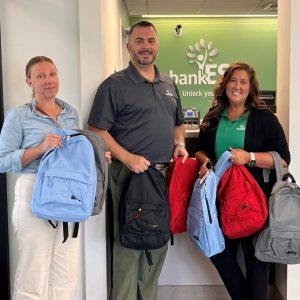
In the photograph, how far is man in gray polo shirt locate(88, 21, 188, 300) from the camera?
6.76 feet

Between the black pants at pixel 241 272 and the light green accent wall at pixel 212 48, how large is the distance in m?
A: 5.36

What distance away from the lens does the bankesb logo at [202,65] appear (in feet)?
23.6

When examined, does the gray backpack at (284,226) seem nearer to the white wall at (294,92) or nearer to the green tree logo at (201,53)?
the white wall at (294,92)

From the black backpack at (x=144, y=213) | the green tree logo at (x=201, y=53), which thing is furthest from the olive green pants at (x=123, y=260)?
the green tree logo at (x=201, y=53)

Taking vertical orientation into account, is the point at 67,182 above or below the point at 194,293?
above

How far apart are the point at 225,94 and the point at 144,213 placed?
0.78m

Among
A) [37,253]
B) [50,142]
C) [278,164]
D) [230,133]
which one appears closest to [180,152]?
[230,133]

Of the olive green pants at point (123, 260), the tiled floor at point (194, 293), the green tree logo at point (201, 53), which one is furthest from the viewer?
the green tree logo at point (201, 53)

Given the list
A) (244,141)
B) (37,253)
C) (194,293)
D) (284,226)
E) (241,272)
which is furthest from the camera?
(194,293)

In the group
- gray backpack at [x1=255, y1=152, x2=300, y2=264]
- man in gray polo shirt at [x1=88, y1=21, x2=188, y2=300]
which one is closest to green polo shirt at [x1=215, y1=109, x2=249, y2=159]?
man in gray polo shirt at [x1=88, y1=21, x2=188, y2=300]

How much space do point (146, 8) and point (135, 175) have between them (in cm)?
522

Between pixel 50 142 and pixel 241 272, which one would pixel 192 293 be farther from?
pixel 50 142

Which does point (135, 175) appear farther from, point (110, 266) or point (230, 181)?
point (110, 266)

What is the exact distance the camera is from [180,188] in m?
2.19
